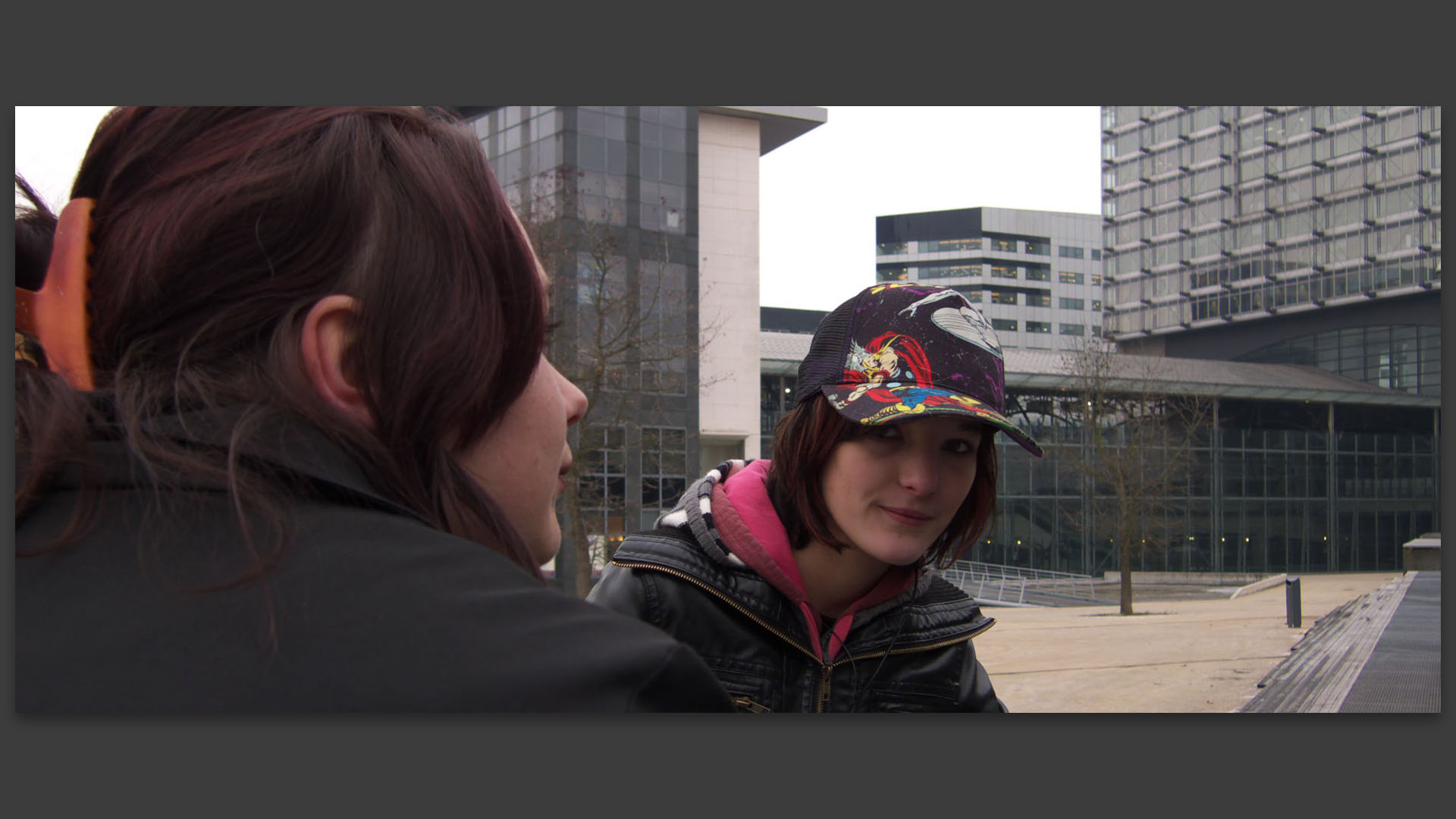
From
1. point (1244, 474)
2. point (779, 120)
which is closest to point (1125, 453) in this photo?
point (1244, 474)

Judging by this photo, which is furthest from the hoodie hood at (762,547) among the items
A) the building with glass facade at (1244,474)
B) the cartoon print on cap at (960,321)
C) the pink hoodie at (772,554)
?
the building with glass facade at (1244,474)

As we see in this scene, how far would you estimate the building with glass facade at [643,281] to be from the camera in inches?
267

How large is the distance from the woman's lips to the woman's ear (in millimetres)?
1271

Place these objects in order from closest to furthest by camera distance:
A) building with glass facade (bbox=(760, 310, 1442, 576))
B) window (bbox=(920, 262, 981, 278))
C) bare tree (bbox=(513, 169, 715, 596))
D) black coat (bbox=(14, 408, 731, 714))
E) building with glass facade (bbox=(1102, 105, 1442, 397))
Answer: black coat (bbox=(14, 408, 731, 714)) < building with glass facade (bbox=(1102, 105, 1442, 397)) < building with glass facade (bbox=(760, 310, 1442, 576)) < window (bbox=(920, 262, 981, 278)) < bare tree (bbox=(513, 169, 715, 596))

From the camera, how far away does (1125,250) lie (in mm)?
6945

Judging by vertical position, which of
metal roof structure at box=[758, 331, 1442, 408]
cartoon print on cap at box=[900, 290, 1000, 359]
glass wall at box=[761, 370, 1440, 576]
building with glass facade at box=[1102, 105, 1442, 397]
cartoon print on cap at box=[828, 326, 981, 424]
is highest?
building with glass facade at box=[1102, 105, 1442, 397]

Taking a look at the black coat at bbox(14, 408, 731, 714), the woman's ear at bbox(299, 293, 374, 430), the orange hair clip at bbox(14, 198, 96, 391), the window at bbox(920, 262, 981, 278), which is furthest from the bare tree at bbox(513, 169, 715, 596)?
the black coat at bbox(14, 408, 731, 714)

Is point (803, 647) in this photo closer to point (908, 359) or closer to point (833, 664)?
point (833, 664)

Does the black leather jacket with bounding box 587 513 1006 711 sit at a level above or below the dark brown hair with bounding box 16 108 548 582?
below

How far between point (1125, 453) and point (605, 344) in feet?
21.6

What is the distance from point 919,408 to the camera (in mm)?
1801

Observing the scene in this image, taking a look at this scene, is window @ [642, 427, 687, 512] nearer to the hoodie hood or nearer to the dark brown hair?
the hoodie hood

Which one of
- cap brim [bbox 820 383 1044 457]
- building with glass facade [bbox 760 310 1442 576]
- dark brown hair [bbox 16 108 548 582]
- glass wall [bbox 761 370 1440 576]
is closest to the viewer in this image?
dark brown hair [bbox 16 108 548 582]

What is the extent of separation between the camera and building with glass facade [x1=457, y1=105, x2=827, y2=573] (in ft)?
22.2
